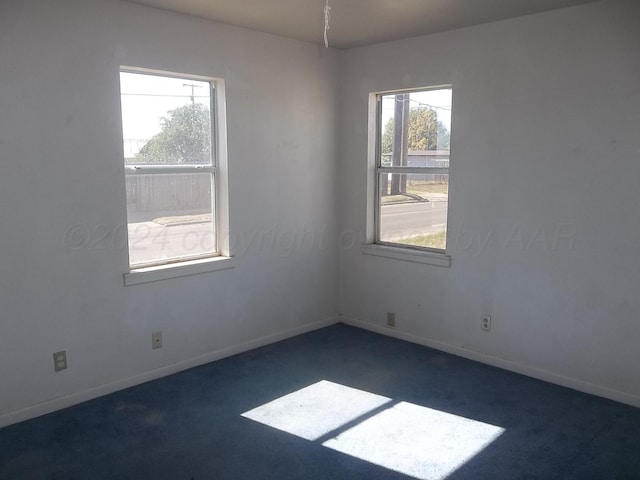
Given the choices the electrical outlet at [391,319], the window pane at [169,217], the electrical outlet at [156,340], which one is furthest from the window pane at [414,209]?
the electrical outlet at [156,340]

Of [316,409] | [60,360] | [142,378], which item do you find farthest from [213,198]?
[316,409]

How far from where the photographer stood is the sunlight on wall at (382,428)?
106 inches

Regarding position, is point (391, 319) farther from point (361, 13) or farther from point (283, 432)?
point (361, 13)

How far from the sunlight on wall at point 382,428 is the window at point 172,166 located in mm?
1309

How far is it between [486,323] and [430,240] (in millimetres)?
779

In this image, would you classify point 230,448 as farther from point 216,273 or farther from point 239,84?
point 239,84

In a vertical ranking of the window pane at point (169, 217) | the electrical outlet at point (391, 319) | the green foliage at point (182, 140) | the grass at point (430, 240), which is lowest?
the electrical outlet at point (391, 319)

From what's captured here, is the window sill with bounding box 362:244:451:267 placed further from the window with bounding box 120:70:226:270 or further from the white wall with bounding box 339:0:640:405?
the window with bounding box 120:70:226:270

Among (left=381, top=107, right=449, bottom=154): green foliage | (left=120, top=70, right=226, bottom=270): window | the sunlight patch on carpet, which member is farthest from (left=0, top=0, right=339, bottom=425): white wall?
the sunlight patch on carpet

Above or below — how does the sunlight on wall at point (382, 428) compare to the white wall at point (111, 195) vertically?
below

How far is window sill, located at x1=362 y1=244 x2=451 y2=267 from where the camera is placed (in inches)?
163

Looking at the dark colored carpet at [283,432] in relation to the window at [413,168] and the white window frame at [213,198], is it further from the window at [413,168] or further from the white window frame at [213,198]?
the window at [413,168]

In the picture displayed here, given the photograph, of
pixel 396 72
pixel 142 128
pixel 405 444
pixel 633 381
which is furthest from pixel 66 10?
pixel 633 381

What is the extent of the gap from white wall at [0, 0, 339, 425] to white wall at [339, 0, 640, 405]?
3.21 feet
